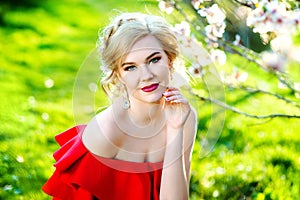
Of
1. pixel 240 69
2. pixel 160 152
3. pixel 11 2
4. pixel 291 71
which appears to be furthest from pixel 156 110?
pixel 11 2

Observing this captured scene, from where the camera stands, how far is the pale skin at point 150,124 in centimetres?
174

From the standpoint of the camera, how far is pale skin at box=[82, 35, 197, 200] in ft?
5.71

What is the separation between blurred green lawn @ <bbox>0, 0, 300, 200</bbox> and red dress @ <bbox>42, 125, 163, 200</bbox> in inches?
7.8

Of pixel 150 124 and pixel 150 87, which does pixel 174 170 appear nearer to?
pixel 150 124

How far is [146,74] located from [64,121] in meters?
1.40

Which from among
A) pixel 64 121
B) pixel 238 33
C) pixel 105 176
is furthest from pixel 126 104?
pixel 64 121

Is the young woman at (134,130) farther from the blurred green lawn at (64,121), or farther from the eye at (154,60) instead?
the blurred green lawn at (64,121)

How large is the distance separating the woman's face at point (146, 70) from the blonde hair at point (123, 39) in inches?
0.7

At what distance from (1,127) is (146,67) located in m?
1.52

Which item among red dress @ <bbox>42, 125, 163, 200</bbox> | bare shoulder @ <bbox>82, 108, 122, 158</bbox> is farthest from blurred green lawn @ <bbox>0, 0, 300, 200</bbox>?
red dress @ <bbox>42, 125, 163, 200</bbox>

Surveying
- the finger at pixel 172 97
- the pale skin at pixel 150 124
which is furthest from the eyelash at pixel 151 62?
the finger at pixel 172 97

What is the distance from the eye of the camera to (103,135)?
1.86m

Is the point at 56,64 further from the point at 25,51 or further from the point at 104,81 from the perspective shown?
the point at 104,81

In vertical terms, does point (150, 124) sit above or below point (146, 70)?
below
